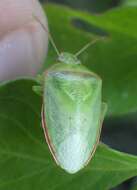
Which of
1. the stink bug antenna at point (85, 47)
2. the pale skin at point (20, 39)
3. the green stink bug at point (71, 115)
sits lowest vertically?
the stink bug antenna at point (85, 47)

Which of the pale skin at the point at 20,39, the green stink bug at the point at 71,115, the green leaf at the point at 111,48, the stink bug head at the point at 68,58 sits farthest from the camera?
the stink bug head at the point at 68,58

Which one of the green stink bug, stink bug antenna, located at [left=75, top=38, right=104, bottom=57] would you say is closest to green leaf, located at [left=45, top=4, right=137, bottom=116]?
stink bug antenna, located at [left=75, top=38, right=104, bottom=57]

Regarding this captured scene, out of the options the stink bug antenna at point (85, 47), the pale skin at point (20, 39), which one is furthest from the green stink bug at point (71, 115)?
the stink bug antenna at point (85, 47)

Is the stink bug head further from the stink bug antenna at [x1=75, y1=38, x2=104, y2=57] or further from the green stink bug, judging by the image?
the green stink bug

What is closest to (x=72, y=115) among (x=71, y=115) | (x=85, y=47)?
(x=71, y=115)

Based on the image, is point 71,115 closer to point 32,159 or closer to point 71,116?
point 71,116

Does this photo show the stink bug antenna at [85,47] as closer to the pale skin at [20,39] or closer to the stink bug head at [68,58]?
the stink bug head at [68,58]

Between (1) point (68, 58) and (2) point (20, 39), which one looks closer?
(2) point (20, 39)

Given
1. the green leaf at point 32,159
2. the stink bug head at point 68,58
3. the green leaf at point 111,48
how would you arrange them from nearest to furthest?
1. the green leaf at point 32,159
2. the green leaf at point 111,48
3. the stink bug head at point 68,58
